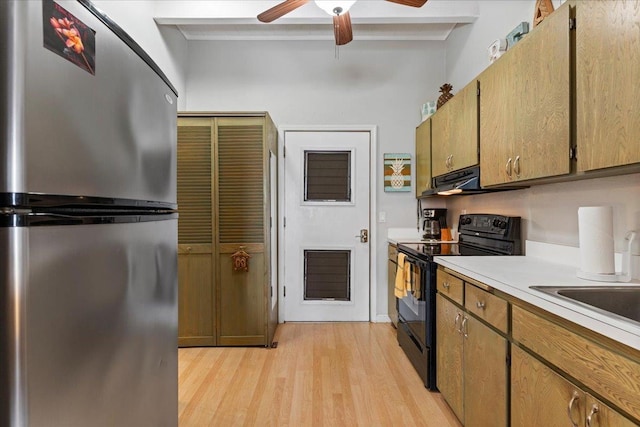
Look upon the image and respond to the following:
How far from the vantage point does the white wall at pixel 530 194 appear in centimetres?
156

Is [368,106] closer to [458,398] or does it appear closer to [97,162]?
[458,398]

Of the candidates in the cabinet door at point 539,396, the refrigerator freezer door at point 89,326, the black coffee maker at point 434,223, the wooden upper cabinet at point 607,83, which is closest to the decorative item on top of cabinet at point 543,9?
the wooden upper cabinet at point 607,83

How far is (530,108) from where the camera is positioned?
1.71 metres

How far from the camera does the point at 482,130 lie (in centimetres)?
223

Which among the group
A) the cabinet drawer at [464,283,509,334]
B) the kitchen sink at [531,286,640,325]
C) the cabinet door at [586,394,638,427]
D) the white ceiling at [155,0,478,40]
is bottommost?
the cabinet door at [586,394,638,427]

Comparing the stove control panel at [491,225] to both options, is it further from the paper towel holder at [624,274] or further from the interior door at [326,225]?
the interior door at [326,225]

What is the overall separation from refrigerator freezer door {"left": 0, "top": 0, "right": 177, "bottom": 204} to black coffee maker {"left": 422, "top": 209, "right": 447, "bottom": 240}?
2.95 metres

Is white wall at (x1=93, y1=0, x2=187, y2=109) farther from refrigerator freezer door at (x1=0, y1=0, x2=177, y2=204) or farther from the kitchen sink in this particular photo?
the kitchen sink

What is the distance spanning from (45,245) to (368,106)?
3.57m

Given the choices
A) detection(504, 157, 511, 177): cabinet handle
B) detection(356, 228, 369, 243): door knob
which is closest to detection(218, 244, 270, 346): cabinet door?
detection(356, 228, 369, 243): door knob

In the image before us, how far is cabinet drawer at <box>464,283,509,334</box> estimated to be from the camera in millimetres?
1460

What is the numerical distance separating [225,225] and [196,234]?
27 centimetres

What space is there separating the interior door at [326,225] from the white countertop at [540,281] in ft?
5.66

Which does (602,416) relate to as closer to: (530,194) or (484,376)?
(484,376)
